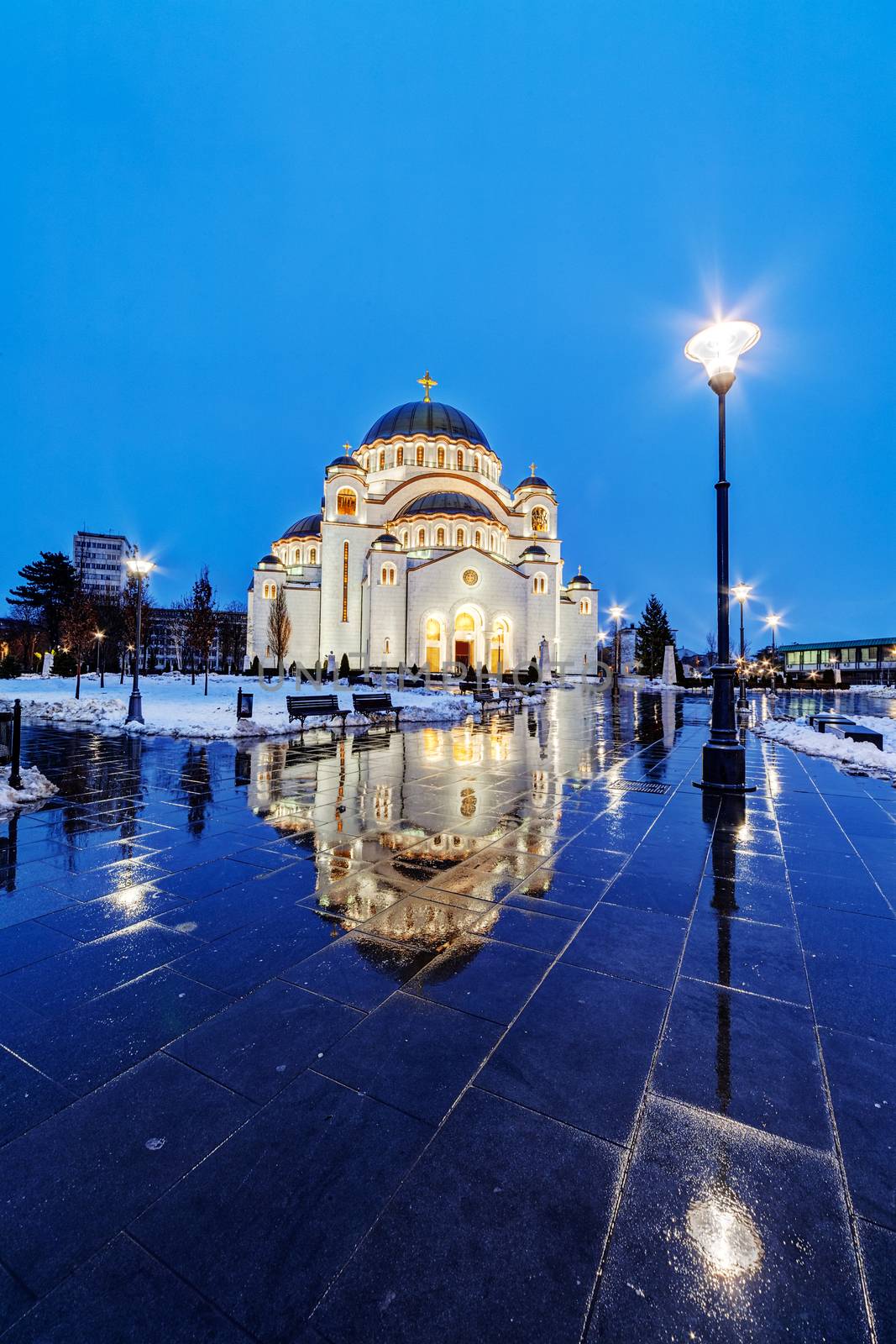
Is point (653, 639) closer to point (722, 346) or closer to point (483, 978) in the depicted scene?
point (722, 346)

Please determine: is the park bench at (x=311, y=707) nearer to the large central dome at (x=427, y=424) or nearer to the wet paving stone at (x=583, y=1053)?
the wet paving stone at (x=583, y=1053)

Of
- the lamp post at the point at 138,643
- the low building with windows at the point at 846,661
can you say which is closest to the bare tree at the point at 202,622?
the lamp post at the point at 138,643

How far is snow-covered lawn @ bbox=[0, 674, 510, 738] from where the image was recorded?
1480 cm

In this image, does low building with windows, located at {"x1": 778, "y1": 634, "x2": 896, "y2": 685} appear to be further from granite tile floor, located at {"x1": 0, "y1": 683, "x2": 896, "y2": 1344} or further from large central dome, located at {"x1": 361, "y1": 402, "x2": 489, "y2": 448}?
granite tile floor, located at {"x1": 0, "y1": 683, "x2": 896, "y2": 1344}

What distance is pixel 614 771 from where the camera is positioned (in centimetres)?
954

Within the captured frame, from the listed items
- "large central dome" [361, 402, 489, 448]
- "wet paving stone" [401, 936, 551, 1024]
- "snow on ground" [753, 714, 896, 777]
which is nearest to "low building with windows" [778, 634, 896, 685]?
"large central dome" [361, 402, 489, 448]

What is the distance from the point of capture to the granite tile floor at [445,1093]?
1.57 m

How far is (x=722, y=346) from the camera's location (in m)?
7.91

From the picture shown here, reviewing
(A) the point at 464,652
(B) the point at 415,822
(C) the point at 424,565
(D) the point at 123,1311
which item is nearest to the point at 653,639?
(A) the point at 464,652

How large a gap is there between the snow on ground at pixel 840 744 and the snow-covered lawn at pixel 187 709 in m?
9.10

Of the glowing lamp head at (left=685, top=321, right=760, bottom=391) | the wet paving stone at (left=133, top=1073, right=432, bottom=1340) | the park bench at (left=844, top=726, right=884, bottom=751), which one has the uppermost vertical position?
the glowing lamp head at (left=685, top=321, right=760, bottom=391)

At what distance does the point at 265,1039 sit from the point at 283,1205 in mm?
916

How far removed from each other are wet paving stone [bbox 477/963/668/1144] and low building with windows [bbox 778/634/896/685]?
6926 centimetres

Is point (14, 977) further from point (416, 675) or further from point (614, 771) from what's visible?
point (416, 675)
